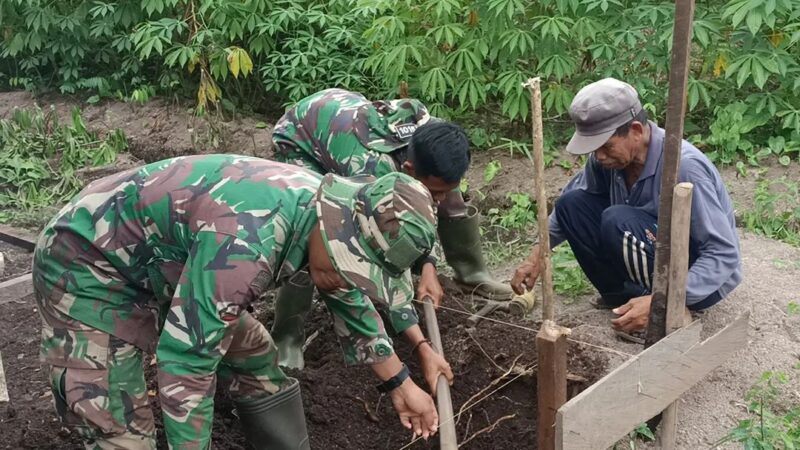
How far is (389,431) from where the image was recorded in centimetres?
343

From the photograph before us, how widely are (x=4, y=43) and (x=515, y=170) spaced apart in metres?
4.92

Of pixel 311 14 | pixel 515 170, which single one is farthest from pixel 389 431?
pixel 311 14

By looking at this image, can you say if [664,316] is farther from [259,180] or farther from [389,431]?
[259,180]

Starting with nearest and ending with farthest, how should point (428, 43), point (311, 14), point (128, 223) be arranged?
point (128, 223) → point (428, 43) → point (311, 14)

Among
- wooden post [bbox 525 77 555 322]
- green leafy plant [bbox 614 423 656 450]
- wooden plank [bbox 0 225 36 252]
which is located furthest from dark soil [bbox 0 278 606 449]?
wooden plank [bbox 0 225 36 252]

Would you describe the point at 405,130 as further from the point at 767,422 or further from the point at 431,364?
the point at 767,422

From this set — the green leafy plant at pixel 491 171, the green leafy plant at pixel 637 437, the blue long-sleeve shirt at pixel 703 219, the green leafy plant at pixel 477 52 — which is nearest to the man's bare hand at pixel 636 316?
the blue long-sleeve shirt at pixel 703 219

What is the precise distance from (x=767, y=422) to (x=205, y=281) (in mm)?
2099

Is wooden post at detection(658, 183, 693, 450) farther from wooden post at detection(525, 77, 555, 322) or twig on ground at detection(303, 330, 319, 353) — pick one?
twig on ground at detection(303, 330, 319, 353)

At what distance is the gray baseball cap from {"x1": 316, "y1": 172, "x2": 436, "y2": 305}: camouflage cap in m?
1.38

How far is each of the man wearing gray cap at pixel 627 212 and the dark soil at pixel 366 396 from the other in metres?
0.29

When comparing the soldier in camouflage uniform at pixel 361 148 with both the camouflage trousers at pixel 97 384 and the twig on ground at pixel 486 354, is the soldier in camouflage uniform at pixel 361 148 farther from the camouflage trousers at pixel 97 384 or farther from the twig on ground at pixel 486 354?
the camouflage trousers at pixel 97 384

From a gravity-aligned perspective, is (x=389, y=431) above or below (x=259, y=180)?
below

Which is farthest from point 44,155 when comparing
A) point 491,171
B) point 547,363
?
point 547,363
